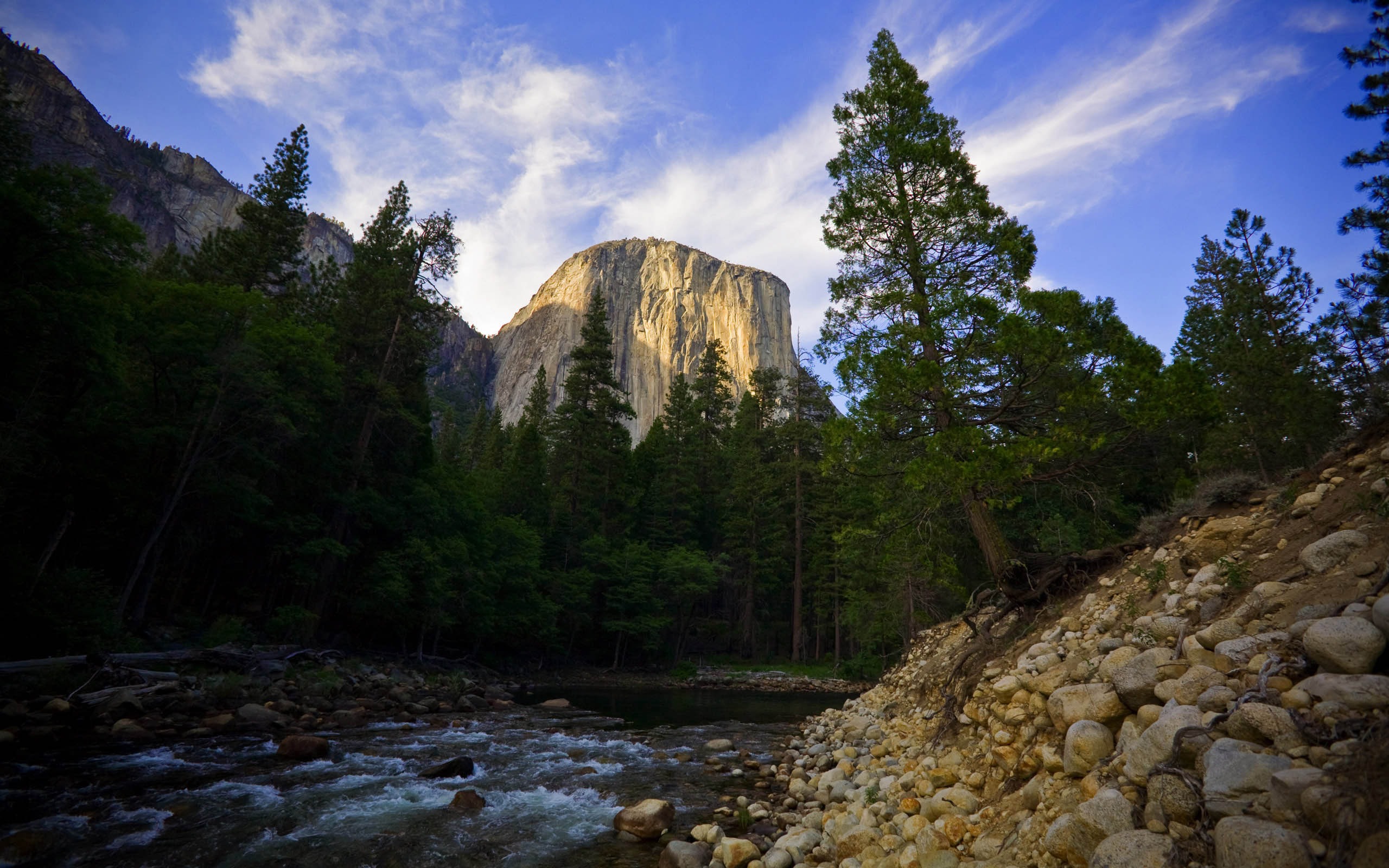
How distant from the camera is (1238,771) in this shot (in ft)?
9.30

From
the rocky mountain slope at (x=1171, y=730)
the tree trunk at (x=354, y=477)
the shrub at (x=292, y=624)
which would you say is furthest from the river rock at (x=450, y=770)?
the tree trunk at (x=354, y=477)

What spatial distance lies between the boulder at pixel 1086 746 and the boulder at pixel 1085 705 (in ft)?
0.31

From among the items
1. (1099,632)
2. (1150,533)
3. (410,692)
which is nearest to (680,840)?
(1099,632)

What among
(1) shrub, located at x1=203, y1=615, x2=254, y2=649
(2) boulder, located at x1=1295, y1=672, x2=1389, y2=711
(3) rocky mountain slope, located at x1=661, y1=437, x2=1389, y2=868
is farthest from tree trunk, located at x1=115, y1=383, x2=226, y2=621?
(2) boulder, located at x1=1295, y1=672, x2=1389, y2=711

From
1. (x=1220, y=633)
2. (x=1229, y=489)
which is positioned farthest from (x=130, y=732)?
(x=1229, y=489)

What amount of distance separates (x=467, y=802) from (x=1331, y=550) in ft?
29.3

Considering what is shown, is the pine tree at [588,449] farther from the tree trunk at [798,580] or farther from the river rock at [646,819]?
the river rock at [646,819]

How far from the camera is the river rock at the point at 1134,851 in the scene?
109 inches

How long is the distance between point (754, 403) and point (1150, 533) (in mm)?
36567

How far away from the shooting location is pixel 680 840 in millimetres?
6012

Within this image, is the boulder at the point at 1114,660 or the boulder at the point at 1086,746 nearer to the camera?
the boulder at the point at 1086,746

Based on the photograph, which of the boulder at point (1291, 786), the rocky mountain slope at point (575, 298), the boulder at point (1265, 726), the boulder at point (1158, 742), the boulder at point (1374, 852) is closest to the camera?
the boulder at point (1374, 852)

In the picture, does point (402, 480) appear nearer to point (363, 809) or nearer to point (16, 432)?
point (16, 432)

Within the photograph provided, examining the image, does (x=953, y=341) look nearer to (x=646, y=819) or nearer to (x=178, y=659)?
(x=646, y=819)
